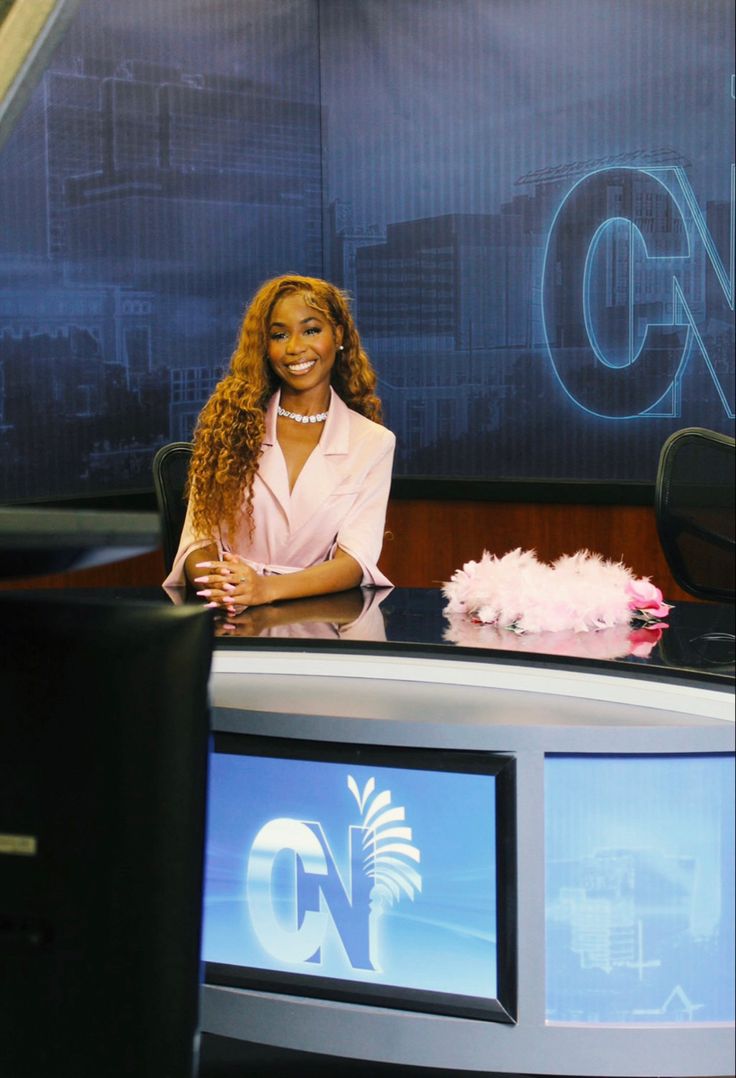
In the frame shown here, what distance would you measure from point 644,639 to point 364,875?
572 mm

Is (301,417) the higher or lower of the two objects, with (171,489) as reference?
higher

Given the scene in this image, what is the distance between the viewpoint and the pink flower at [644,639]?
6.23 feet

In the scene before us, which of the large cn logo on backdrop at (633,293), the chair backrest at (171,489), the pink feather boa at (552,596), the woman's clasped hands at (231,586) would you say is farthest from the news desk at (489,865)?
the large cn logo on backdrop at (633,293)

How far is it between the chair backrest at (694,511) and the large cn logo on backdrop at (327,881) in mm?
1442

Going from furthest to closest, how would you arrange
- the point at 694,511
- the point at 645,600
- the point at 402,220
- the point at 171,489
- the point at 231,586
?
the point at 402,220 < the point at 171,489 < the point at 694,511 < the point at 231,586 < the point at 645,600

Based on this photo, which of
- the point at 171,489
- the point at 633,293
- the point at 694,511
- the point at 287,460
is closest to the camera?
the point at 287,460

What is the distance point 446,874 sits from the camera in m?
1.80

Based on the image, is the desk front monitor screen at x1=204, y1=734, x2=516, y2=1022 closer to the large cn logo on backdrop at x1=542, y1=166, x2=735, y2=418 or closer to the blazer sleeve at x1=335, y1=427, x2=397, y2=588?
the blazer sleeve at x1=335, y1=427, x2=397, y2=588

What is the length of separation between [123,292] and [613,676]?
353 cm

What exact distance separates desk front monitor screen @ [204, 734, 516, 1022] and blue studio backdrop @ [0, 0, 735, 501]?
9.53ft

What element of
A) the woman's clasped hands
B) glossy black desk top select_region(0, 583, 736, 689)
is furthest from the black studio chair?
the woman's clasped hands

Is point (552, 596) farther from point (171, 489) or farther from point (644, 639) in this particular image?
point (171, 489)

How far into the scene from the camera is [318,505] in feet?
9.30

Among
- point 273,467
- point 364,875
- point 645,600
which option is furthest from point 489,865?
point 273,467
